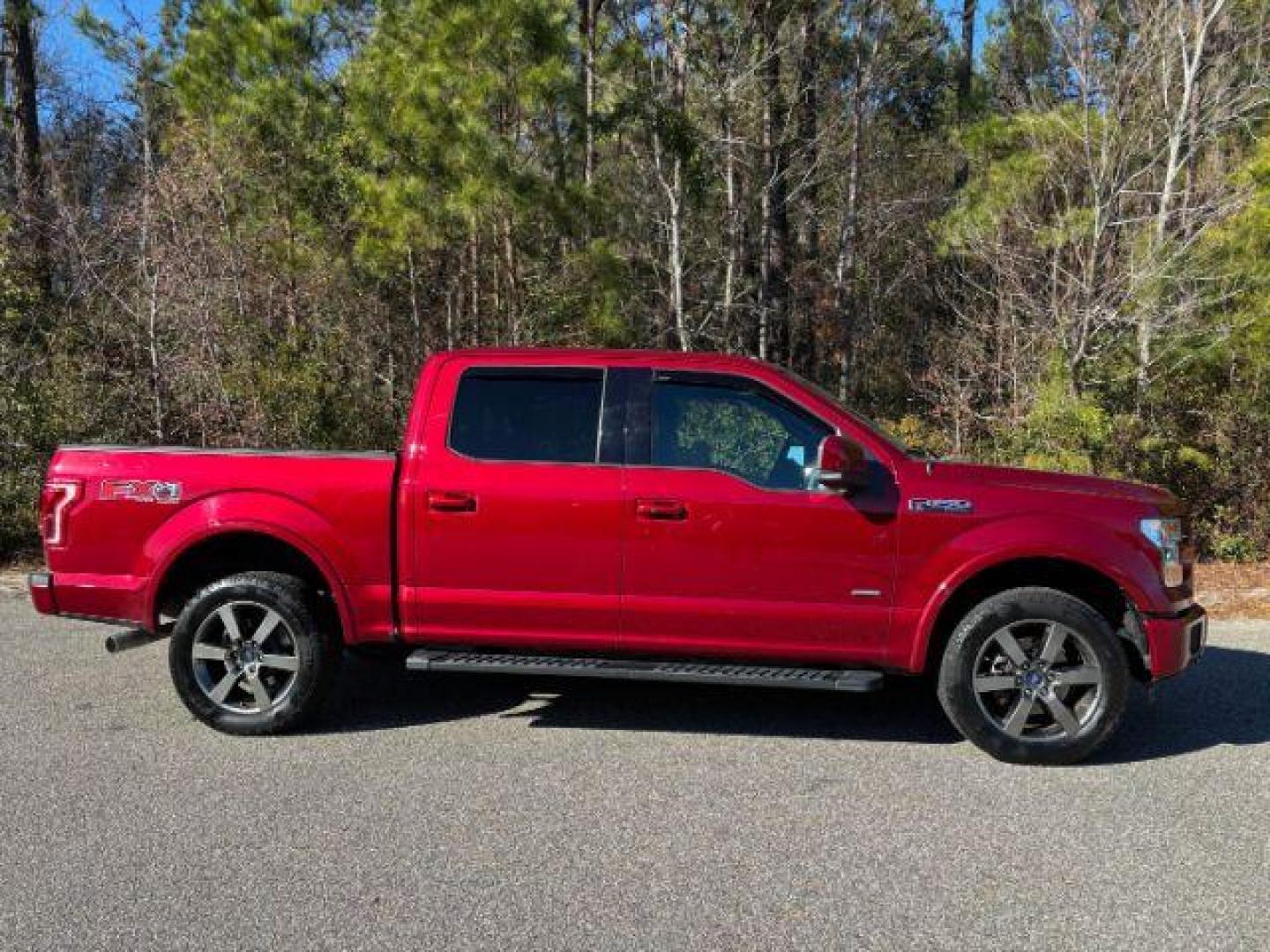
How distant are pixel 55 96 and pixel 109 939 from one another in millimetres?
23507

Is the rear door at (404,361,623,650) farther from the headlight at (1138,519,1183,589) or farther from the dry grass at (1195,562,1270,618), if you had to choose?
the dry grass at (1195,562,1270,618)

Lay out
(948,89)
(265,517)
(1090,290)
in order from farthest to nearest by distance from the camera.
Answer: (948,89)
(1090,290)
(265,517)

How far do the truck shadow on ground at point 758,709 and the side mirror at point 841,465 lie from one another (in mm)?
1326

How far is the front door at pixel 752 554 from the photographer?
497 centimetres

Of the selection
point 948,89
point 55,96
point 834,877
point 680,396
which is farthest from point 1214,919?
point 55,96

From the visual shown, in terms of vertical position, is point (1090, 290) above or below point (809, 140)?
below

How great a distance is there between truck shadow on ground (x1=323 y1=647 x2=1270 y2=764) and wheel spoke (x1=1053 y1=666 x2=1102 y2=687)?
0.43 metres

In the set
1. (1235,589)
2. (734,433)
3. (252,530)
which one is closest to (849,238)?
(1235,589)

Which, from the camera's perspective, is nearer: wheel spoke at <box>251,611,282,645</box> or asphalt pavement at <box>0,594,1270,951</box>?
asphalt pavement at <box>0,594,1270,951</box>

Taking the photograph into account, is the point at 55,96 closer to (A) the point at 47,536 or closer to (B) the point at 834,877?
(A) the point at 47,536

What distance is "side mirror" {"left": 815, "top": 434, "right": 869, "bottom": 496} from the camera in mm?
4797

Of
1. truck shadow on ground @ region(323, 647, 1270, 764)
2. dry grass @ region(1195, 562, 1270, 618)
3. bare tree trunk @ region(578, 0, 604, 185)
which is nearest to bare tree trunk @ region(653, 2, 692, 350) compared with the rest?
bare tree trunk @ region(578, 0, 604, 185)

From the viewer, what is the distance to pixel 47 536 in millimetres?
5395

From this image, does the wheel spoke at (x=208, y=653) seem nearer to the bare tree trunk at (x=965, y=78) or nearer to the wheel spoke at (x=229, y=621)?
the wheel spoke at (x=229, y=621)
